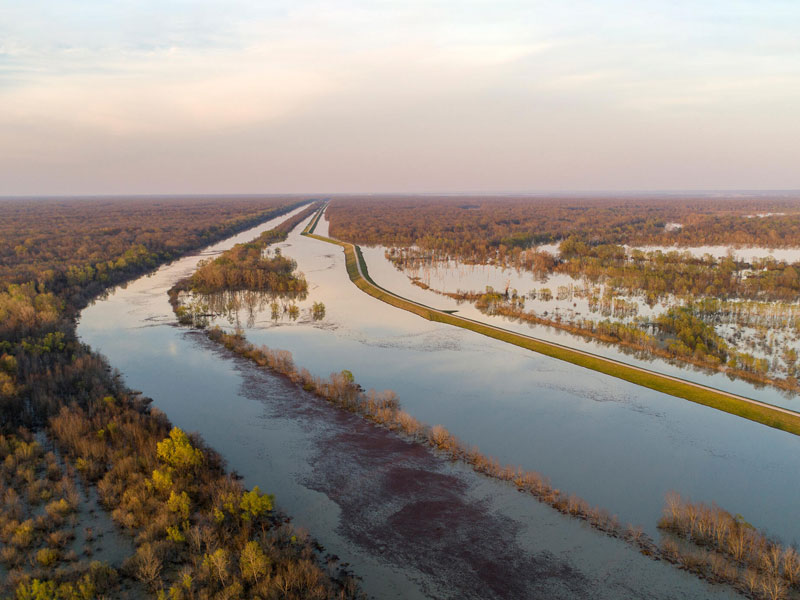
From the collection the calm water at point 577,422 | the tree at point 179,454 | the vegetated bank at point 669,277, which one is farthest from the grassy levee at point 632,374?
the tree at point 179,454

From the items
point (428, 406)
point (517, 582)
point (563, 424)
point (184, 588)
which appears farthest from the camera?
point (428, 406)

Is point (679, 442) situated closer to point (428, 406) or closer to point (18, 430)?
point (428, 406)

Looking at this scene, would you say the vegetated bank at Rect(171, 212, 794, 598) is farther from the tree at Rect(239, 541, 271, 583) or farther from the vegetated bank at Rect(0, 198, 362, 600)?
the tree at Rect(239, 541, 271, 583)

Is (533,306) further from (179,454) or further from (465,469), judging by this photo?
(179,454)

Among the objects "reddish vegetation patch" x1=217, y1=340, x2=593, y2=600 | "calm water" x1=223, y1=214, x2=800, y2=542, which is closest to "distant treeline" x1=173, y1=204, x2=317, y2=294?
"calm water" x1=223, y1=214, x2=800, y2=542

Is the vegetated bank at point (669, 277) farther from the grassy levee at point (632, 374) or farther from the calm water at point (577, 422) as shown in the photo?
the grassy levee at point (632, 374)

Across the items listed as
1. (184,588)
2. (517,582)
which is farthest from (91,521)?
(517,582)

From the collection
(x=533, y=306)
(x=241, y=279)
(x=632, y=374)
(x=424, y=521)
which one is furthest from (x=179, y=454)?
(x=241, y=279)
